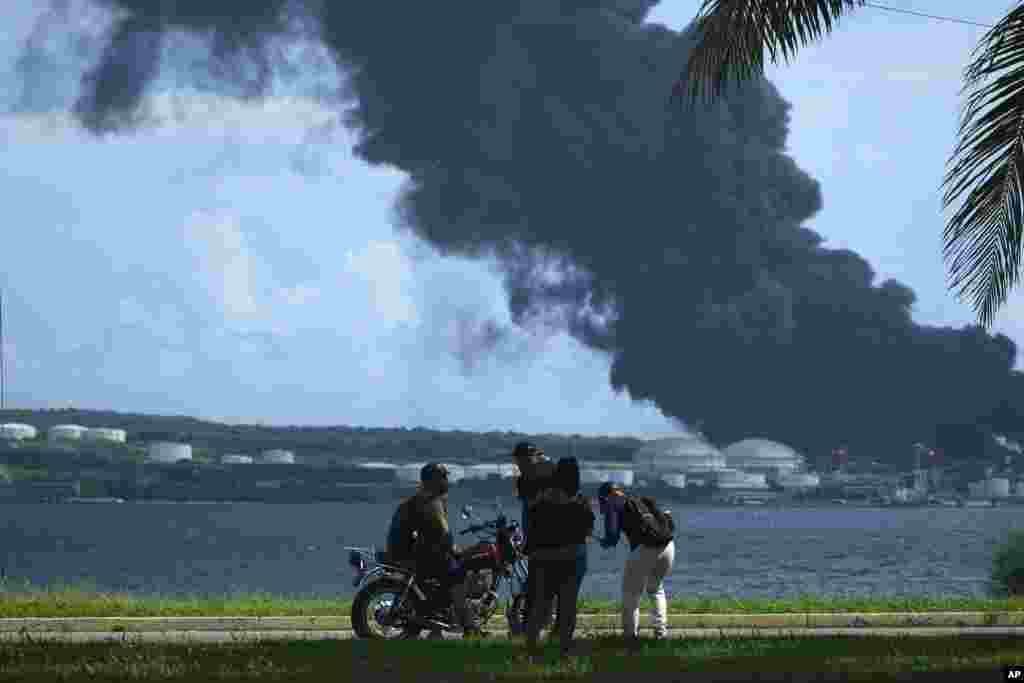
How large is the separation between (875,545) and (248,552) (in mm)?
48213

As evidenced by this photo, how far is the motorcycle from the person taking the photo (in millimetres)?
17062

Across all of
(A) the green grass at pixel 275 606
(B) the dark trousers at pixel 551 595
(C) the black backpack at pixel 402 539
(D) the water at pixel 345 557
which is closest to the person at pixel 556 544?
(B) the dark trousers at pixel 551 595

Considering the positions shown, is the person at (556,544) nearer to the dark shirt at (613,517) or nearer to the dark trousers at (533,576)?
the dark trousers at (533,576)

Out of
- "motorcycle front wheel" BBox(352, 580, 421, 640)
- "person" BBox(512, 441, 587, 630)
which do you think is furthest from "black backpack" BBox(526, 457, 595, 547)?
"motorcycle front wheel" BBox(352, 580, 421, 640)

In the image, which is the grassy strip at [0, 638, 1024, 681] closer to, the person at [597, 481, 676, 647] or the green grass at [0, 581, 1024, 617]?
the person at [597, 481, 676, 647]

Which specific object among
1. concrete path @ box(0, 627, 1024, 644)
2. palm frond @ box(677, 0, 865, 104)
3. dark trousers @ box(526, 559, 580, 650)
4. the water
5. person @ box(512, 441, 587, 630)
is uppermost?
palm frond @ box(677, 0, 865, 104)

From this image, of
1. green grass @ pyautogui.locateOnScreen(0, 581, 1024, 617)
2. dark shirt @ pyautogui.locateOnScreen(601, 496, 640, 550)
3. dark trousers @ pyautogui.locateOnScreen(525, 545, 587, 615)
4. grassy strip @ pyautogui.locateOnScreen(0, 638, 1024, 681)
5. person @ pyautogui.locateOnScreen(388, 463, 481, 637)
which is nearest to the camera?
grassy strip @ pyautogui.locateOnScreen(0, 638, 1024, 681)

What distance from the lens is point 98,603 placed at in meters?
22.3

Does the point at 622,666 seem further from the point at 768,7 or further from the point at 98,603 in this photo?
the point at 98,603

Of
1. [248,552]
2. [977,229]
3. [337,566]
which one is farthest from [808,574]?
[977,229]

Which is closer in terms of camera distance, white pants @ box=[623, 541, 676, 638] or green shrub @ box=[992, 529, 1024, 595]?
white pants @ box=[623, 541, 676, 638]

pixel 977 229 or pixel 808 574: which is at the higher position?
pixel 977 229

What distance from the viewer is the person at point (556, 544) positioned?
1449 cm

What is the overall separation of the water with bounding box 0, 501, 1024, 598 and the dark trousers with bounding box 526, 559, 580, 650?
26.0 metres
